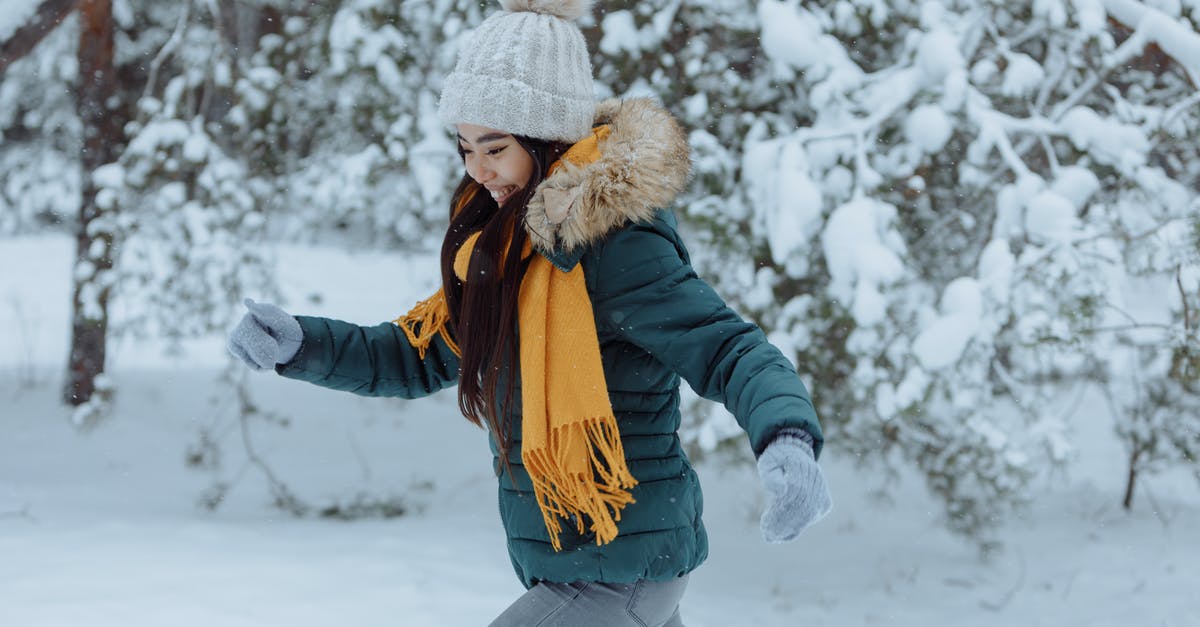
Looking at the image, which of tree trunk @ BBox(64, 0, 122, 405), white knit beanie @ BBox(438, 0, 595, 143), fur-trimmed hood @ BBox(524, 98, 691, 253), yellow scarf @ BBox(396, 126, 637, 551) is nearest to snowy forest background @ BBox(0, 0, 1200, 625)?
tree trunk @ BBox(64, 0, 122, 405)

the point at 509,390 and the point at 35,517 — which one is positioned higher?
the point at 509,390

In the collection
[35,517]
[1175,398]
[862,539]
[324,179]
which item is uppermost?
[324,179]

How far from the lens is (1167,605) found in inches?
169

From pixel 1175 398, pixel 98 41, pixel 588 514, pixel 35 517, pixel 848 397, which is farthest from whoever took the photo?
pixel 98 41

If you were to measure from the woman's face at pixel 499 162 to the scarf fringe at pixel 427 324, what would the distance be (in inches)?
10.5

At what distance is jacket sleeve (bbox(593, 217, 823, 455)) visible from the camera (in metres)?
1.46

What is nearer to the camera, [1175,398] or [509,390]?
[509,390]

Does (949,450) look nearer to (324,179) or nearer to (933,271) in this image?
(933,271)

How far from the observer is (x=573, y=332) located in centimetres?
166

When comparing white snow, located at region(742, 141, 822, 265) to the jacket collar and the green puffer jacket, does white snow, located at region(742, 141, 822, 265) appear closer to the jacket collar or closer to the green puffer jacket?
the green puffer jacket

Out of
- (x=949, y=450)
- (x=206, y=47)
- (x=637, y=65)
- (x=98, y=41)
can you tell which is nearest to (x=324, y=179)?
(x=206, y=47)

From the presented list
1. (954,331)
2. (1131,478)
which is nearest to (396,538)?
(954,331)

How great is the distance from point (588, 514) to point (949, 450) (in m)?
3.04

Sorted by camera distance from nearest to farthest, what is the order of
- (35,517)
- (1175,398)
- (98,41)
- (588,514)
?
(588,514) < (35,517) < (1175,398) < (98,41)
